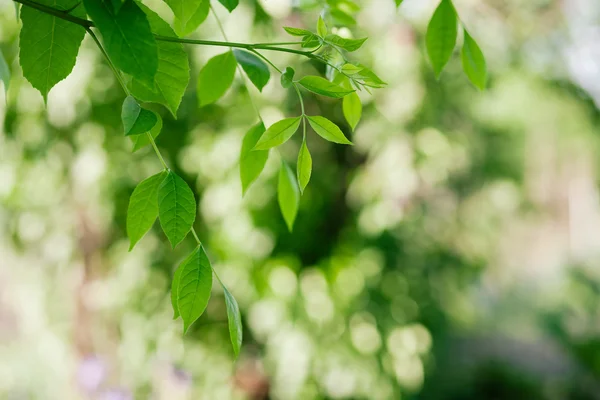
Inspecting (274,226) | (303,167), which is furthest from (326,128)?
(274,226)

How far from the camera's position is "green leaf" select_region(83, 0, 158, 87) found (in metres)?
0.22

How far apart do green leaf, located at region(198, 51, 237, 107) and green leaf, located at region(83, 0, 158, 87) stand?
15 centimetres

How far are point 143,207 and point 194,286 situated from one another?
0.16ft

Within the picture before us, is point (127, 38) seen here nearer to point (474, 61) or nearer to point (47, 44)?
point (47, 44)

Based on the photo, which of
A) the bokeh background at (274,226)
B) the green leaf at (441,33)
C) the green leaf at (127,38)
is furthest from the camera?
the bokeh background at (274,226)

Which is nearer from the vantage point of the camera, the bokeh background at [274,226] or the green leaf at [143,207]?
the green leaf at [143,207]

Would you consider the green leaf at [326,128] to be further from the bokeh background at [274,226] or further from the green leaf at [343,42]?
the bokeh background at [274,226]

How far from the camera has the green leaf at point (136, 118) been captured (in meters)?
0.26

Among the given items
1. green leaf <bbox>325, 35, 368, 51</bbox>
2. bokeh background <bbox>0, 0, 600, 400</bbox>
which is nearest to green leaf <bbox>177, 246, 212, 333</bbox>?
green leaf <bbox>325, 35, 368, 51</bbox>

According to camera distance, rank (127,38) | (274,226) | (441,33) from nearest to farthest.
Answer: (127,38) → (441,33) → (274,226)

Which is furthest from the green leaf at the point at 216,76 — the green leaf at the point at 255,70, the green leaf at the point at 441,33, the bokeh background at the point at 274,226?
the bokeh background at the point at 274,226

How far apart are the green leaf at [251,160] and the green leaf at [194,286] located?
9 cm

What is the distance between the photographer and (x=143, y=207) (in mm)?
293

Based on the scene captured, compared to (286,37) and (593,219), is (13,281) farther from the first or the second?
(593,219)
